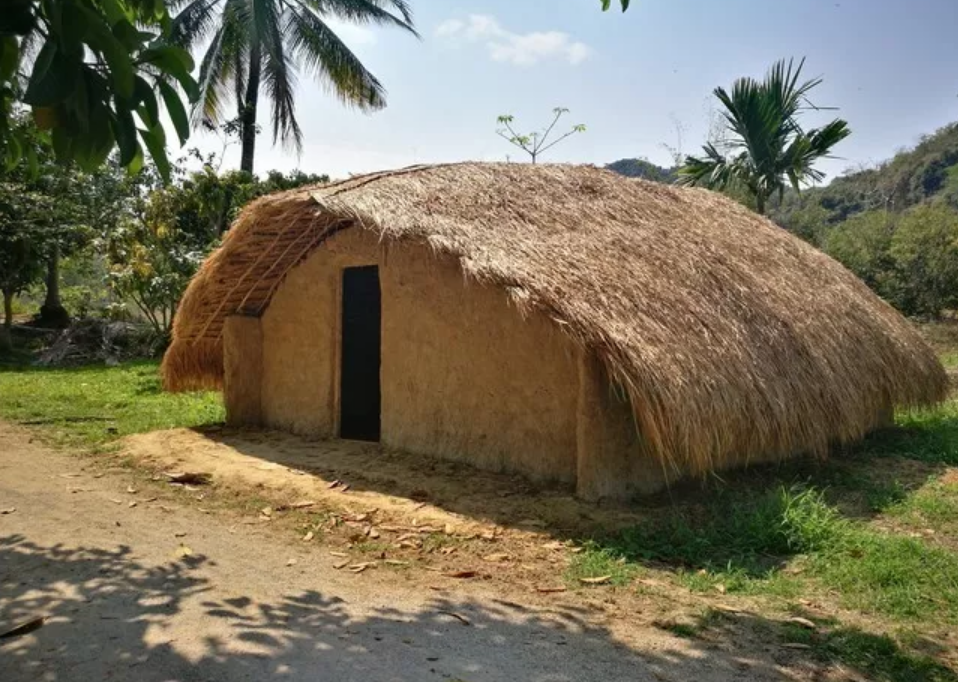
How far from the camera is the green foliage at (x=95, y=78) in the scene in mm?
1789

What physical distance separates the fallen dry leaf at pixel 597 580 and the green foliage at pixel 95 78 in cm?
326

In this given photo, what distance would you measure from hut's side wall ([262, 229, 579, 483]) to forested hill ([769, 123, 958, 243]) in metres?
28.1

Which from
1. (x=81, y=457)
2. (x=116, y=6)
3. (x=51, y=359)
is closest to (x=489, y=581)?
(x=116, y=6)

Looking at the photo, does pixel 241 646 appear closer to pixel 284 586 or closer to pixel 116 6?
pixel 284 586

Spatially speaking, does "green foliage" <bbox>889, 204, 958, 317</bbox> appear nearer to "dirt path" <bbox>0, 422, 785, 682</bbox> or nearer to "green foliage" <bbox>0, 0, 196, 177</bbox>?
"dirt path" <bbox>0, 422, 785, 682</bbox>

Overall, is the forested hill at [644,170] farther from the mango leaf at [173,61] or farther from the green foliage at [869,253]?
the mango leaf at [173,61]

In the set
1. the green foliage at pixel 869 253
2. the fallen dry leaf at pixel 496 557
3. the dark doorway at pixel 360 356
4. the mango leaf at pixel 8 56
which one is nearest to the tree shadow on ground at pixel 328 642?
the fallen dry leaf at pixel 496 557

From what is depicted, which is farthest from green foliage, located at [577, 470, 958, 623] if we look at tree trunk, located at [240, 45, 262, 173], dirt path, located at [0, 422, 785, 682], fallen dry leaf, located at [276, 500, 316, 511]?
tree trunk, located at [240, 45, 262, 173]

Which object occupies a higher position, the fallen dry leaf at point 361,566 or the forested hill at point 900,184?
the forested hill at point 900,184

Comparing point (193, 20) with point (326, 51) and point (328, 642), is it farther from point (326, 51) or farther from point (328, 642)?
Answer: point (328, 642)

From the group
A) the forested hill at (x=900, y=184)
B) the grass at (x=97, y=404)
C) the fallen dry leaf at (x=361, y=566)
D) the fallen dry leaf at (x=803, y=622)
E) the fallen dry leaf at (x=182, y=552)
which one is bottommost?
the fallen dry leaf at (x=361, y=566)

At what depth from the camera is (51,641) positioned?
3307 mm

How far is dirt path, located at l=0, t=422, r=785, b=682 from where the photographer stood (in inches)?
123

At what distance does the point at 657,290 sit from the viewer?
237 inches
